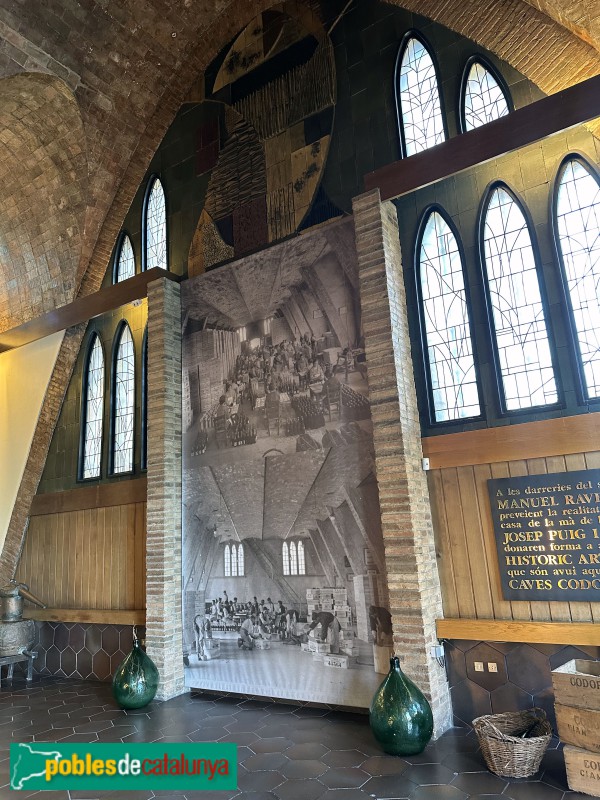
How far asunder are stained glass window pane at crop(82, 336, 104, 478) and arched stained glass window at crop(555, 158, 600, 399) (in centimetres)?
689

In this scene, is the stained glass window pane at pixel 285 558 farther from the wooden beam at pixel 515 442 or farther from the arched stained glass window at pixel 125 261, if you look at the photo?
the arched stained glass window at pixel 125 261

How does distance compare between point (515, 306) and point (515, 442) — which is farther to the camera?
point (515, 306)

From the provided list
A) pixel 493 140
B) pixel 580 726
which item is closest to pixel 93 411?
pixel 493 140

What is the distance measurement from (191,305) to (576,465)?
5.19 metres

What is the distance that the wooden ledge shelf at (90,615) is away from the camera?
24.5 feet

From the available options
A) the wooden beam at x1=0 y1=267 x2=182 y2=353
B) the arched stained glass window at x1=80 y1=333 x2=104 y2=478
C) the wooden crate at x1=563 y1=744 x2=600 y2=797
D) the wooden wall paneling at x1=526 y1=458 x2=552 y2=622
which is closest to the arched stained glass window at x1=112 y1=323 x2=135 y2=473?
the arched stained glass window at x1=80 y1=333 x2=104 y2=478

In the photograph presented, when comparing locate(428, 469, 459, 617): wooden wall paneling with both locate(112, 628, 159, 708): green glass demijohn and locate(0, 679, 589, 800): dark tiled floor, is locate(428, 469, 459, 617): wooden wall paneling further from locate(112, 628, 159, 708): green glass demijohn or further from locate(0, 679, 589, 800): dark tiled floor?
locate(112, 628, 159, 708): green glass demijohn

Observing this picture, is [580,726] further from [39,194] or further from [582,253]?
[39,194]

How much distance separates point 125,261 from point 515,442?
6.86m

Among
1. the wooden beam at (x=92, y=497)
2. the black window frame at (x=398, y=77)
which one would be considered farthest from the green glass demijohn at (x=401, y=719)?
the black window frame at (x=398, y=77)

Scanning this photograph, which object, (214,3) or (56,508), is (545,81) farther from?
(56,508)

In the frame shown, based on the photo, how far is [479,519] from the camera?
213 inches

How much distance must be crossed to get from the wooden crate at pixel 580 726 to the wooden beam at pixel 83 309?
6696 mm

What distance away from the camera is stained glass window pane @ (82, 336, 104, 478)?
893 centimetres
